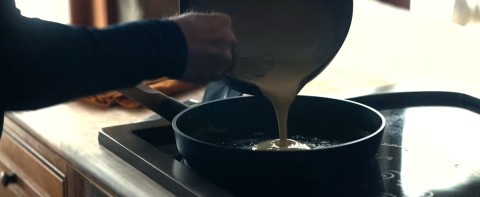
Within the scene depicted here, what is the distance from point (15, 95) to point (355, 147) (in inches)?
15.2

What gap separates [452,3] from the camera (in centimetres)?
151

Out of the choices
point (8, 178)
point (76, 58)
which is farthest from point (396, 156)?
point (8, 178)

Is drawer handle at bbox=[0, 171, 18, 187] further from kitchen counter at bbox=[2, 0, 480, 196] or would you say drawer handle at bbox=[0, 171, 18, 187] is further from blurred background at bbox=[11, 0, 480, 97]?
blurred background at bbox=[11, 0, 480, 97]

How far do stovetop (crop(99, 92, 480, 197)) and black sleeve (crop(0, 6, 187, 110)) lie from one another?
0.56 feet

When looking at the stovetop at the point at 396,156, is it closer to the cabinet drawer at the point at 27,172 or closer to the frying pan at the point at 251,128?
the frying pan at the point at 251,128

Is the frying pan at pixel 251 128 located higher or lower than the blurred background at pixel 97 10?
higher

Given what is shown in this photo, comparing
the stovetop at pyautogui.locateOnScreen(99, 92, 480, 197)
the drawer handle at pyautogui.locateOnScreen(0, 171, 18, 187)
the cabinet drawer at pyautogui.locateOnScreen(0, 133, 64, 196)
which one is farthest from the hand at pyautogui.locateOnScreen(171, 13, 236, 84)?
the drawer handle at pyautogui.locateOnScreen(0, 171, 18, 187)

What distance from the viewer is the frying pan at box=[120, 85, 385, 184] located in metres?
0.93

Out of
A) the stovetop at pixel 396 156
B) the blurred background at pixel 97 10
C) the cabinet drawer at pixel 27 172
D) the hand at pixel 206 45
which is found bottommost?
the cabinet drawer at pixel 27 172

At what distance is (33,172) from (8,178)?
13cm

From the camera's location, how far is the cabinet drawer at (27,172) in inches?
52.8

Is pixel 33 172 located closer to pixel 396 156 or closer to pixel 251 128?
pixel 251 128

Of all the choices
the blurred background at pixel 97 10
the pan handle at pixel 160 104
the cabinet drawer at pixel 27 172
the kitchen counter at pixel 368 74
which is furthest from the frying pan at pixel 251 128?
the blurred background at pixel 97 10

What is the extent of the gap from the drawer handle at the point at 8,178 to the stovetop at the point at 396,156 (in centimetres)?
43
